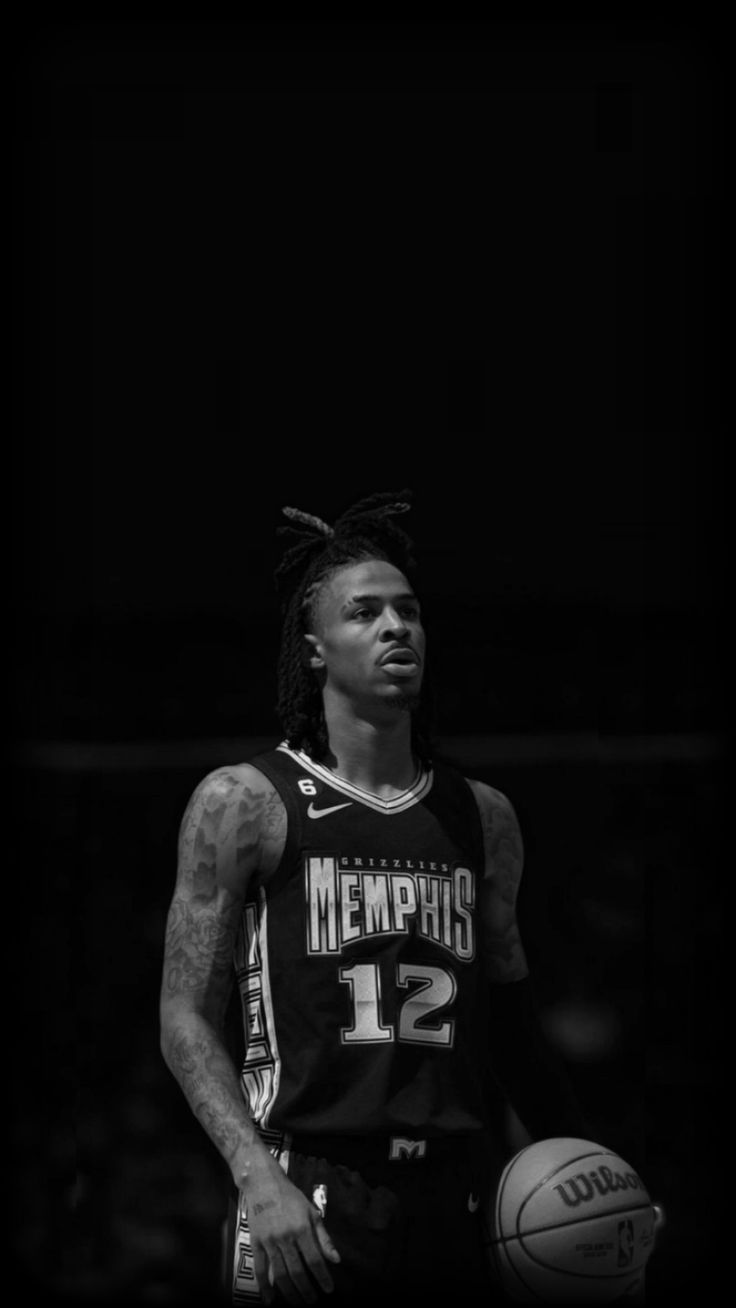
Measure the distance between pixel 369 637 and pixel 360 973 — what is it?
2.84ft

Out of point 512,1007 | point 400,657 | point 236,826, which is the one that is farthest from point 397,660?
point 512,1007

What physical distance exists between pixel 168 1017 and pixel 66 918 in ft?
9.38

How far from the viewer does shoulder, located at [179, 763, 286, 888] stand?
4.41 m

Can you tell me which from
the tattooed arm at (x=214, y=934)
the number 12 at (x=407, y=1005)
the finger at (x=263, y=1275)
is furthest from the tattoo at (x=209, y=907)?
the finger at (x=263, y=1275)

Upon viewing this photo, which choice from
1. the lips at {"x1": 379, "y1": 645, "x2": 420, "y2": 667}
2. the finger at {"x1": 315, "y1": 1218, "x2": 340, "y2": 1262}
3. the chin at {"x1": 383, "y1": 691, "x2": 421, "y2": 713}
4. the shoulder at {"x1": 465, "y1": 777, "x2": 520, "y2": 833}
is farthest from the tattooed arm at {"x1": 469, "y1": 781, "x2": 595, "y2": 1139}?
the finger at {"x1": 315, "y1": 1218, "x2": 340, "y2": 1262}

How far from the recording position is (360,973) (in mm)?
4363

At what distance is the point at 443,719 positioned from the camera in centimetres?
765

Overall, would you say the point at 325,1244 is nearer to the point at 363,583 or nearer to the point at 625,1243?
the point at 625,1243

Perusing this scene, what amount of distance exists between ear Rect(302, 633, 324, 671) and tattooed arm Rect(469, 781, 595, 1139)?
540 mm

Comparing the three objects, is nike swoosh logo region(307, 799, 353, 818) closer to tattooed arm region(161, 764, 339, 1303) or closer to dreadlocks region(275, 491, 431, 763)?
tattooed arm region(161, 764, 339, 1303)

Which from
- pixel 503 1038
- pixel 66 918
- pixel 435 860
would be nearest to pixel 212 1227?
pixel 66 918

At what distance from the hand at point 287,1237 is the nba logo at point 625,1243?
707 mm

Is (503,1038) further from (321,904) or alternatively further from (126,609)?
(126,609)

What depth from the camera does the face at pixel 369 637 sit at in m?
4.59
